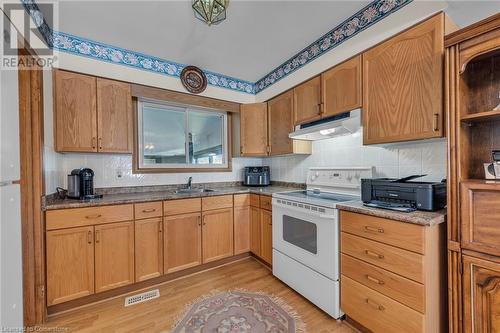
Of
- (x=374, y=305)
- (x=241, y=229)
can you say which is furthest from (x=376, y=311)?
(x=241, y=229)

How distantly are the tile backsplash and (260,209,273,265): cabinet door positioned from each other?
72 centimetres

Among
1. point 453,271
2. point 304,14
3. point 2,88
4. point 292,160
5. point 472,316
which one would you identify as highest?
point 304,14

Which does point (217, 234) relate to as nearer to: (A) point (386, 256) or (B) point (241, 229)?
(B) point (241, 229)

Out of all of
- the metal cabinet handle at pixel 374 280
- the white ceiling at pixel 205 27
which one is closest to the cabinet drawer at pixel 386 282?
the metal cabinet handle at pixel 374 280

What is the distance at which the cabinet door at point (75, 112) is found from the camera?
2.02m

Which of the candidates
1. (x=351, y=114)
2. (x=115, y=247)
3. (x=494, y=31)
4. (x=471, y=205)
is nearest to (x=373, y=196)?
(x=471, y=205)

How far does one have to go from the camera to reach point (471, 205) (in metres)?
1.18

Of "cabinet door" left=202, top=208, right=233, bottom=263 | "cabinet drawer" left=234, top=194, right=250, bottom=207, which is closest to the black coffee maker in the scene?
"cabinet door" left=202, top=208, right=233, bottom=263

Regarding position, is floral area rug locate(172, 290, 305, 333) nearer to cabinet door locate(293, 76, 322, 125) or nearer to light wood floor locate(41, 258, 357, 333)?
light wood floor locate(41, 258, 357, 333)

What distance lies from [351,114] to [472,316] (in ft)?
4.88

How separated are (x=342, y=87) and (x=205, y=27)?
1.41 metres

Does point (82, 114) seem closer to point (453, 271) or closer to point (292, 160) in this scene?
point (292, 160)

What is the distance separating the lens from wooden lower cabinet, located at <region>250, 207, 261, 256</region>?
2.73 m

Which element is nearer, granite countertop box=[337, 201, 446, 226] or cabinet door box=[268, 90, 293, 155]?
granite countertop box=[337, 201, 446, 226]
